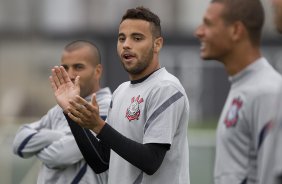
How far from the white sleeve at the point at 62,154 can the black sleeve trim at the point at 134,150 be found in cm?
130

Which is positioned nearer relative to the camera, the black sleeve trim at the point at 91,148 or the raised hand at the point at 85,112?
the raised hand at the point at 85,112

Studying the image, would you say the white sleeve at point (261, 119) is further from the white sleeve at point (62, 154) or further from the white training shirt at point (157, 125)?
the white sleeve at point (62, 154)

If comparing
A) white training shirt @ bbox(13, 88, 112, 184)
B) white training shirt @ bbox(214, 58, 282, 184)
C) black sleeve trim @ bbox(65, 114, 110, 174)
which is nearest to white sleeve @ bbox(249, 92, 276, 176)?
white training shirt @ bbox(214, 58, 282, 184)

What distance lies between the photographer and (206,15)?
17.4 feet

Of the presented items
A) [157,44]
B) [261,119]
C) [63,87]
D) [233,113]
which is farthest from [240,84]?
[63,87]

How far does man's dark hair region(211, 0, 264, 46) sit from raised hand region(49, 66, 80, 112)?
53.6 inches

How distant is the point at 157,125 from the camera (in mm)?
5910

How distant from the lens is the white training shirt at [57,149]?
23.2ft

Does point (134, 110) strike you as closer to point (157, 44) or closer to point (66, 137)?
point (157, 44)

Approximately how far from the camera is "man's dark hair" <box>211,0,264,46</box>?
16.8ft

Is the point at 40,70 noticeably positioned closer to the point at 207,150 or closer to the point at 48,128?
the point at 207,150

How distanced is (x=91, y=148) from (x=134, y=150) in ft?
2.36

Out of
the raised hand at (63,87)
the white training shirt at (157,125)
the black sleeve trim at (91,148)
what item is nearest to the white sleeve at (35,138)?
the black sleeve trim at (91,148)

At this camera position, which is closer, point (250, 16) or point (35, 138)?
point (250, 16)
